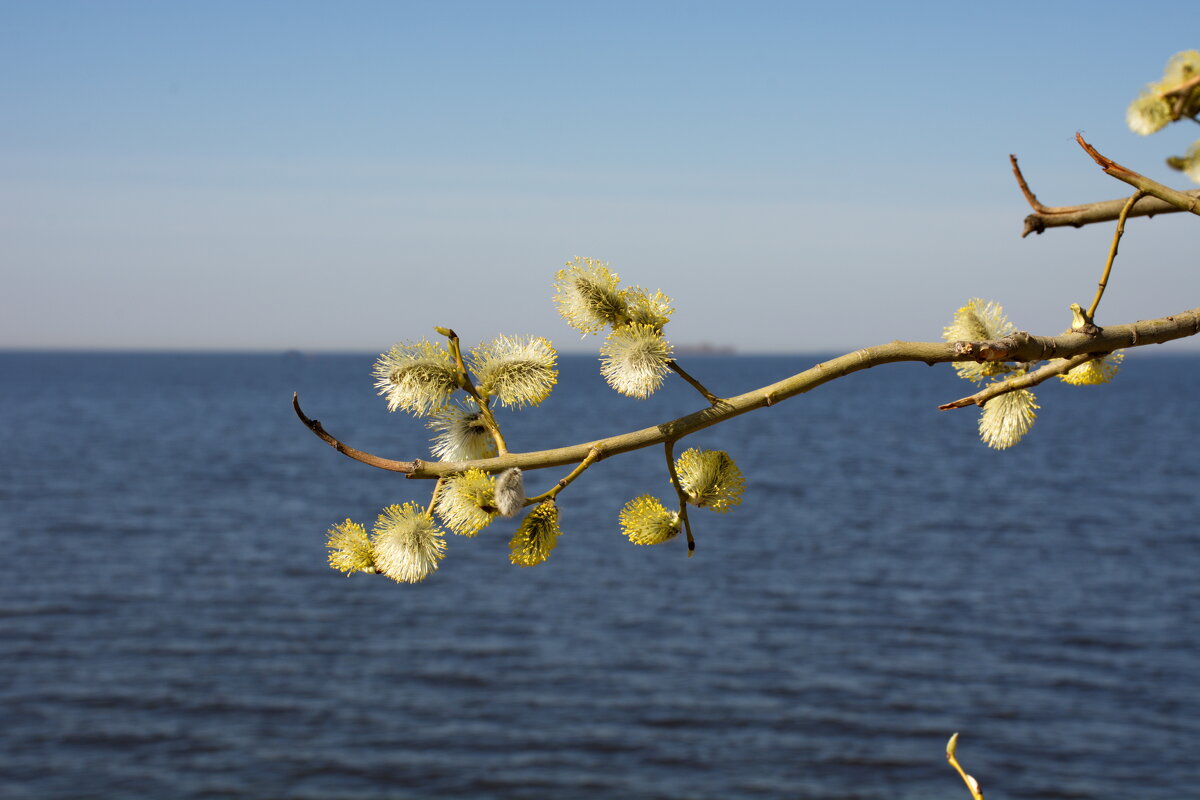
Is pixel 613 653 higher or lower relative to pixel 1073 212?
Answer: lower

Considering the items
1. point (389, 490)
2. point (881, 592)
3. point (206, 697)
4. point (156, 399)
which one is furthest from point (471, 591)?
point (156, 399)

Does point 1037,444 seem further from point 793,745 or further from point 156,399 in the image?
point 156,399

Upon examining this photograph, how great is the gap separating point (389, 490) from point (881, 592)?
32.2m

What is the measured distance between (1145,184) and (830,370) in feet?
2.30

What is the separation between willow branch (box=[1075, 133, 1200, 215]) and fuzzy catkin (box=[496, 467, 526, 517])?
111 centimetres

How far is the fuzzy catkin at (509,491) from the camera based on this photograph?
162cm

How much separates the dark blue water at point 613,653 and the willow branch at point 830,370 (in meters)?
4.80

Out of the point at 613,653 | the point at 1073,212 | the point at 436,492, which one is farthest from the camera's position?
the point at 613,653

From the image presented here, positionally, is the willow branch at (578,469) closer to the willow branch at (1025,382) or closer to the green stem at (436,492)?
the green stem at (436,492)

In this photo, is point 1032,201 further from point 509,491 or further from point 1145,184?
point 509,491

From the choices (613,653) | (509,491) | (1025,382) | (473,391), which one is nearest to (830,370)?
(509,491)

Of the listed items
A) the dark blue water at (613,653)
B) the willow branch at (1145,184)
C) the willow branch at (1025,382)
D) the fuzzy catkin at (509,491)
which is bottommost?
the dark blue water at (613,653)

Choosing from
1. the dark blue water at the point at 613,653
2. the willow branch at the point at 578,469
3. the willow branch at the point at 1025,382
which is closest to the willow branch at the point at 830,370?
the willow branch at the point at 578,469

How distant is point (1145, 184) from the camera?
171 centimetres
